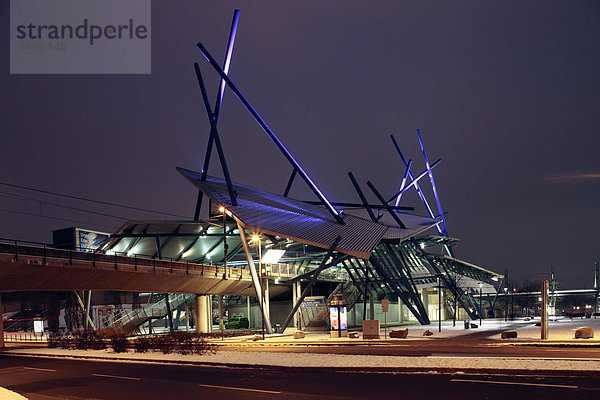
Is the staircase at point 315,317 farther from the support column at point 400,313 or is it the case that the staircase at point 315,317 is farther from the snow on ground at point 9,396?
the snow on ground at point 9,396

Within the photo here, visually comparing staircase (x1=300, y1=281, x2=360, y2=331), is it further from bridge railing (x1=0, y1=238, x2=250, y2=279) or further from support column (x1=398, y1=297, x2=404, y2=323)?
support column (x1=398, y1=297, x2=404, y2=323)

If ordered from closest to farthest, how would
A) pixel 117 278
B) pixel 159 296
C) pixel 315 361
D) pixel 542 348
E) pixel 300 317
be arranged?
pixel 315 361 < pixel 542 348 < pixel 117 278 < pixel 300 317 < pixel 159 296

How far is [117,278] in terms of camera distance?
40.6 metres

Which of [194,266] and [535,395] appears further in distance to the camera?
[194,266]

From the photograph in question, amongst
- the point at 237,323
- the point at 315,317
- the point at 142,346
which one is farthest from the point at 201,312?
the point at 142,346

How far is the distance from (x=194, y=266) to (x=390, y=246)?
20.2 m

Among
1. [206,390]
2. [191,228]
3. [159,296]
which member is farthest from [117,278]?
[159,296]

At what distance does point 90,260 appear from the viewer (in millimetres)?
37375

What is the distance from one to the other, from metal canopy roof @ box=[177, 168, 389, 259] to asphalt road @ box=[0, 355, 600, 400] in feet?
75.2

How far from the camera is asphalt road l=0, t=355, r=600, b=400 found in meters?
13.0

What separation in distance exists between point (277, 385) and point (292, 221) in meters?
33.5

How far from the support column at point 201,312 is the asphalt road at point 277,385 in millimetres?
31919

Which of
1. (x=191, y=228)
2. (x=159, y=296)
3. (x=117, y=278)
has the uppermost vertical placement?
(x=191, y=228)

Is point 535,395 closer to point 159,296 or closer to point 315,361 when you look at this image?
point 315,361
